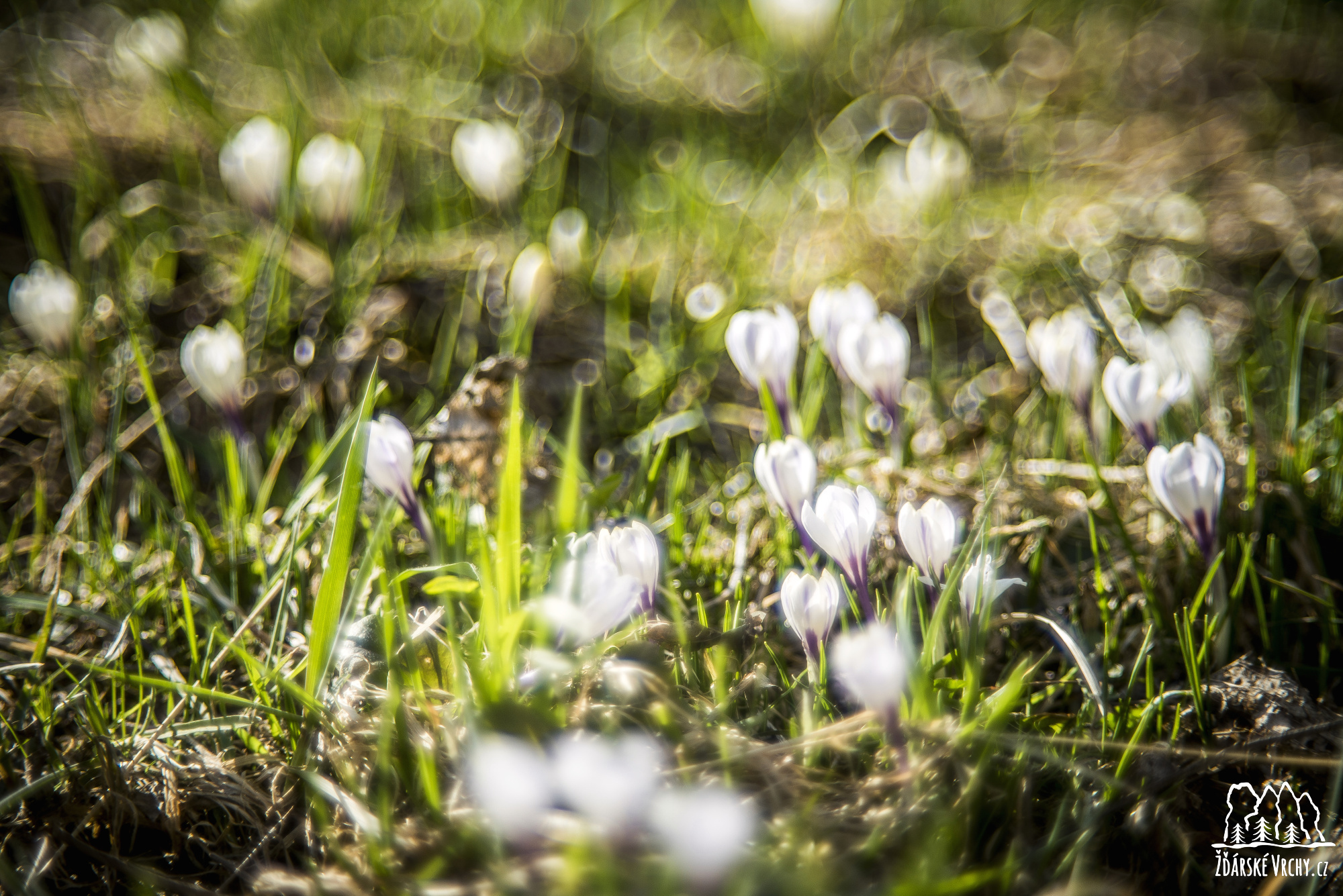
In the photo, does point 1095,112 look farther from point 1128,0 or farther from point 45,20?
point 45,20

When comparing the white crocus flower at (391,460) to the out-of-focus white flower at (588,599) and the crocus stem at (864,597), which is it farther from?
the crocus stem at (864,597)

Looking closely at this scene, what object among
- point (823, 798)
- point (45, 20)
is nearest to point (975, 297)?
point (823, 798)

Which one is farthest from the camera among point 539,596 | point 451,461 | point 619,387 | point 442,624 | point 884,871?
point 619,387

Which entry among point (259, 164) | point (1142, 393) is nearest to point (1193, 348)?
point (1142, 393)

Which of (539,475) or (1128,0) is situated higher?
(1128,0)

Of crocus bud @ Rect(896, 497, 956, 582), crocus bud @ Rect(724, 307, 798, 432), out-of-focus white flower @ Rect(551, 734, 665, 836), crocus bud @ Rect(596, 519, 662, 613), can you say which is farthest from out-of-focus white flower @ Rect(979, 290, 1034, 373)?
out-of-focus white flower @ Rect(551, 734, 665, 836)

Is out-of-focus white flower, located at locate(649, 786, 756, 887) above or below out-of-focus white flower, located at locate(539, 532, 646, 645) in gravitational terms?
below

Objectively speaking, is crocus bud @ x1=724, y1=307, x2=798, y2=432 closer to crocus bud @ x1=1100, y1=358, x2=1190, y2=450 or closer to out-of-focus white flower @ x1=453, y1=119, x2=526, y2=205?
crocus bud @ x1=1100, y1=358, x2=1190, y2=450

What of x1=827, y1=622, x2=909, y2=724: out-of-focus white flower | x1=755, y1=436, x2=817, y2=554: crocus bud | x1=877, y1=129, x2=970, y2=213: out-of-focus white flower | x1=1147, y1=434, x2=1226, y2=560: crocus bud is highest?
x1=877, y1=129, x2=970, y2=213: out-of-focus white flower
